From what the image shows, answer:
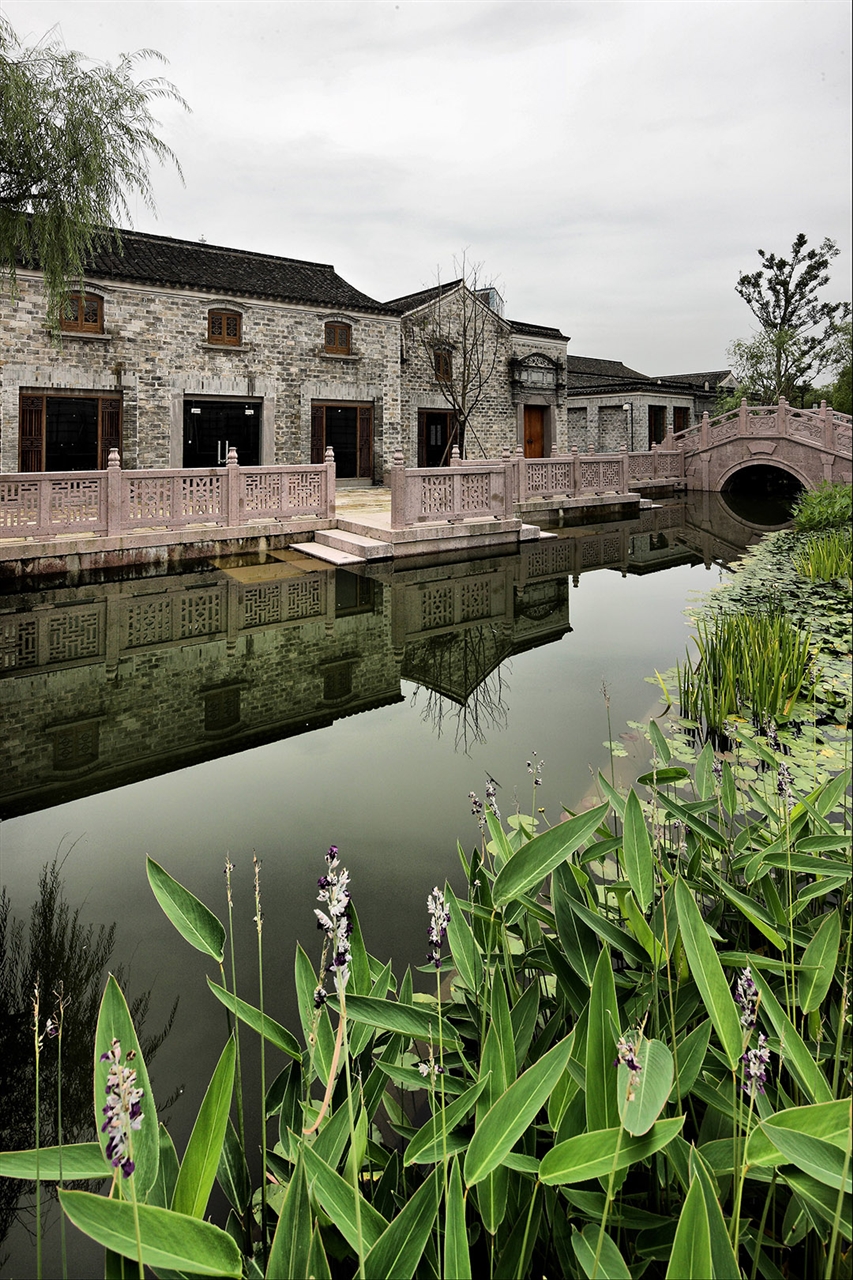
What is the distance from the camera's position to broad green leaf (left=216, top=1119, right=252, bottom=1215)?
50.6 inches

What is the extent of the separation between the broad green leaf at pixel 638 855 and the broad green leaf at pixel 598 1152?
67 cm

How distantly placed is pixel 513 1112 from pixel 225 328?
1785cm

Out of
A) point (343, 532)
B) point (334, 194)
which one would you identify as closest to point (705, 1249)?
point (343, 532)

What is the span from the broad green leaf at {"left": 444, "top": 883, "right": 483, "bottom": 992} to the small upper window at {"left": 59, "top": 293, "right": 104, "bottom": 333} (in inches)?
632

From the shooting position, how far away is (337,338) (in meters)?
18.3

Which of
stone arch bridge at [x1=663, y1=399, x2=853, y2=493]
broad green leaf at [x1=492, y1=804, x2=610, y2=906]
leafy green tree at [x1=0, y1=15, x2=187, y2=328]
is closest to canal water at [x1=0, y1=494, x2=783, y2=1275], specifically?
broad green leaf at [x1=492, y1=804, x2=610, y2=906]

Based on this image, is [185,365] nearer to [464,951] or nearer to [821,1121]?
[464,951]

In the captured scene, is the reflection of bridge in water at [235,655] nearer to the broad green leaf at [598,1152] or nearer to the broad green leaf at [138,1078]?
the broad green leaf at [138,1078]

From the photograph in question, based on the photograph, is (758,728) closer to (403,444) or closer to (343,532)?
(343,532)

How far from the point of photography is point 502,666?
617 cm

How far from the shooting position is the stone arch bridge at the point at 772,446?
1759 centimetres

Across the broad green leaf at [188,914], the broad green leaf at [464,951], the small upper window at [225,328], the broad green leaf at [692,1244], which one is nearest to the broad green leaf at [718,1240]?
the broad green leaf at [692,1244]

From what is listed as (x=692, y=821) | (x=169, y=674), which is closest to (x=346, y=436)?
(x=169, y=674)

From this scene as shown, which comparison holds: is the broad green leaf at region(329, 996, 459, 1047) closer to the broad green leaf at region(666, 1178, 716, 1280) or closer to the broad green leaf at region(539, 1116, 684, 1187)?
the broad green leaf at region(539, 1116, 684, 1187)
